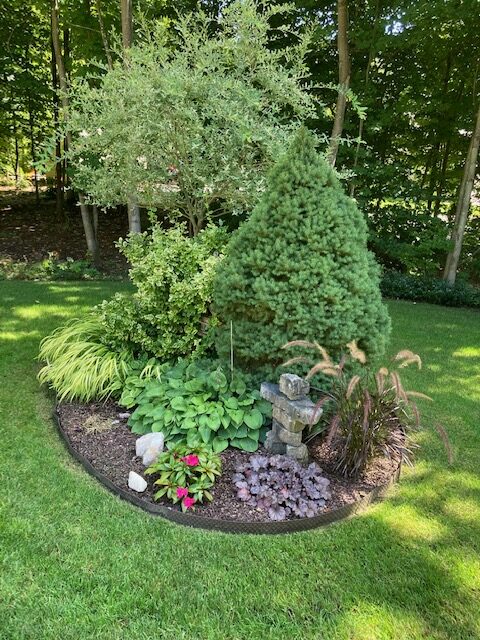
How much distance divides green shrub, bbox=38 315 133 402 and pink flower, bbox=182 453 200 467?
1.07 m

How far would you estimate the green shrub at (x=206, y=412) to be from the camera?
2.81m

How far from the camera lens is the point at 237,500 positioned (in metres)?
2.45

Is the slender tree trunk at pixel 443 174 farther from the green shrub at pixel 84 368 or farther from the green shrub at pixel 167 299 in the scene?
the green shrub at pixel 84 368

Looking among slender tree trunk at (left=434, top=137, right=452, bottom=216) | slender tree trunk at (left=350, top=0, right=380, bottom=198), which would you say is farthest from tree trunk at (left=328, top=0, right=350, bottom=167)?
slender tree trunk at (left=434, top=137, right=452, bottom=216)

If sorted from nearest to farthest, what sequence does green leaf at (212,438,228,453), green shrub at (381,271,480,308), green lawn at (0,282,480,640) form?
green lawn at (0,282,480,640) < green leaf at (212,438,228,453) < green shrub at (381,271,480,308)

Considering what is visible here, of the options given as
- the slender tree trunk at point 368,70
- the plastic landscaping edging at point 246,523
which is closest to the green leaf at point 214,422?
the plastic landscaping edging at point 246,523

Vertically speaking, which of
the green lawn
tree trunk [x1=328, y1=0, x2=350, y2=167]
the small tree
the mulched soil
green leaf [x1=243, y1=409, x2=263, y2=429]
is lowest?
the green lawn

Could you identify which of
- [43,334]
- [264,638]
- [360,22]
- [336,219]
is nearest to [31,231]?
[43,334]

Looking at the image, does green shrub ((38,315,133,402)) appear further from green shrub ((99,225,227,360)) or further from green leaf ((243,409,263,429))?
green leaf ((243,409,263,429))

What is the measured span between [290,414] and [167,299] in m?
1.41

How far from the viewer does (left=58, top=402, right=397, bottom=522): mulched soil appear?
2396mm

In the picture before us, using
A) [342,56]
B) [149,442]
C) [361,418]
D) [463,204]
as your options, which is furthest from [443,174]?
[149,442]

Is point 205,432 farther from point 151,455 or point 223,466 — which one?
point 151,455

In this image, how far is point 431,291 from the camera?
8219 mm
